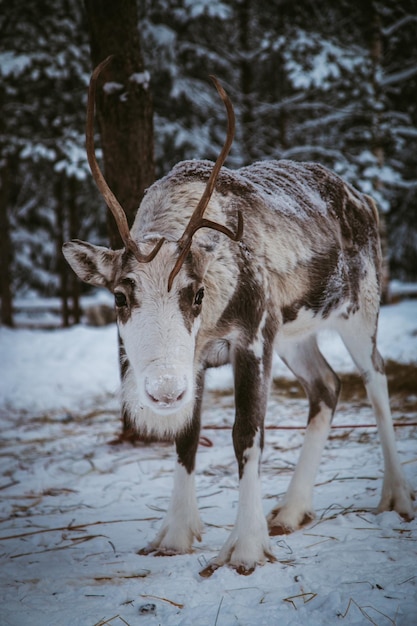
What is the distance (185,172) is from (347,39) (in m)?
8.57

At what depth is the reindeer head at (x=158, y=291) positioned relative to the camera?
2193 millimetres

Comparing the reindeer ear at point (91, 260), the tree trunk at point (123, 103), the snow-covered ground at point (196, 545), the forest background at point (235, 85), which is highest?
the forest background at point (235, 85)

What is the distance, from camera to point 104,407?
242 inches

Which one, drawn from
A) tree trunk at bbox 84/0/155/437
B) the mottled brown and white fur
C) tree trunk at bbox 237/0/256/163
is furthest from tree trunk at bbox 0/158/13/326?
the mottled brown and white fur

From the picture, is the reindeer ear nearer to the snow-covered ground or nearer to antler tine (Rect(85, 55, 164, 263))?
antler tine (Rect(85, 55, 164, 263))

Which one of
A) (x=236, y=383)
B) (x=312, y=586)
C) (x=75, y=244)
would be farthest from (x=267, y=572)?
(x=75, y=244)

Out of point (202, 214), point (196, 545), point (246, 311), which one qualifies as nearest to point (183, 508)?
point (196, 545)

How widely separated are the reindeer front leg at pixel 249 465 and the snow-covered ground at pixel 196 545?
0.27 ft

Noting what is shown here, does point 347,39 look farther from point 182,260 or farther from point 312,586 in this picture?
point 312,586

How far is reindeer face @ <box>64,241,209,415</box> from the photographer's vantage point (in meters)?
Answer: 2.18

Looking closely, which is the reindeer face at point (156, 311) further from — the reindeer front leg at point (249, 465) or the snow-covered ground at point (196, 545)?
the snow-covered ground at point (196, 545)

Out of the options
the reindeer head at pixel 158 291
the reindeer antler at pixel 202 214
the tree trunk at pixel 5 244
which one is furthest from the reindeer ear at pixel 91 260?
the tree trunk at pixel 5 244

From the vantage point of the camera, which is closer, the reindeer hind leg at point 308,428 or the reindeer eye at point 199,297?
the reindeer eye at point 199,297

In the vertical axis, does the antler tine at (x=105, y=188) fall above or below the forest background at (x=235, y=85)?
below
